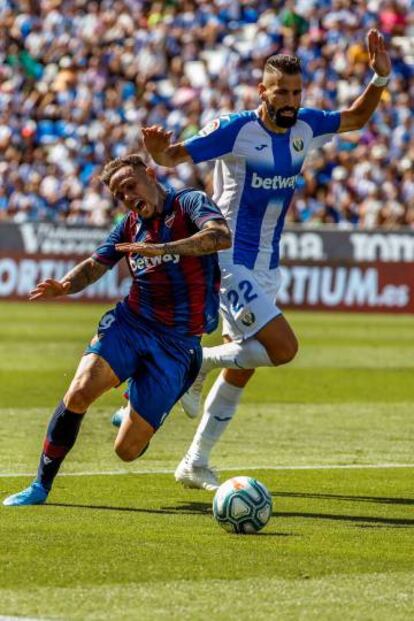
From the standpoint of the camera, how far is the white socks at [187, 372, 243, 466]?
1000 cm

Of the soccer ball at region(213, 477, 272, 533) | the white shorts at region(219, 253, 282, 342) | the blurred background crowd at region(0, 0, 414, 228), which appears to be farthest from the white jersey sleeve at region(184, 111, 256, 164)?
the blurred background crowd at region(0, 0, 414, 228)

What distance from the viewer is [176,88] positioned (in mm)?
34344

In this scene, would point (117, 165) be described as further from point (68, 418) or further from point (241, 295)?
point (241, 295)

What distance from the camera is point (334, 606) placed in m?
6.23

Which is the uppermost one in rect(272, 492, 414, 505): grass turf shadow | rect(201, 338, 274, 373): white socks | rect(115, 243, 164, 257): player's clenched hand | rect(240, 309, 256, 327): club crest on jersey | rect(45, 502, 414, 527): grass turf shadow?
rect(115, 243, 164, 257): player's clenched hand

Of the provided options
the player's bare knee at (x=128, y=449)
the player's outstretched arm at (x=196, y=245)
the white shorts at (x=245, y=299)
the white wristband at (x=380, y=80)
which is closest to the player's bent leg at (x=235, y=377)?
the white shorts at (x=245, y=299)

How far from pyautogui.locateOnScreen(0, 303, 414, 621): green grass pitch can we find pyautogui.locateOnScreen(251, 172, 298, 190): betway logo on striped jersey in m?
2.01

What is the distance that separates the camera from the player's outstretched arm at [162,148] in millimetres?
9420

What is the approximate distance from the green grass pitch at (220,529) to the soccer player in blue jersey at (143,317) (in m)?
0.46

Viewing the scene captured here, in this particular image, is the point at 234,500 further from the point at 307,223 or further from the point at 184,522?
the point at 307,223

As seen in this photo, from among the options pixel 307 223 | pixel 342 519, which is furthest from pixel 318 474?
pixel 307 223

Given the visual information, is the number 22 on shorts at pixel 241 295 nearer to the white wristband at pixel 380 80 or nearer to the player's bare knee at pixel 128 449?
the player's bare knee at pixel 128 449

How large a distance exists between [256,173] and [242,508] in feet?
9.90

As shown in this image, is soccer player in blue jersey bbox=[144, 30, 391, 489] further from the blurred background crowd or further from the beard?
the blurred background crowd
